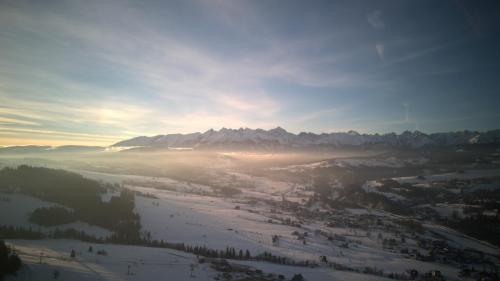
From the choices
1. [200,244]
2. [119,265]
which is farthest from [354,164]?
[119,265]

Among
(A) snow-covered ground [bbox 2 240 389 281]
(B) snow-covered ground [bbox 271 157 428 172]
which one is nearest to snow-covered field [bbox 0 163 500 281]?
(A) snow-covered ground [bbox 2 240 389 281]

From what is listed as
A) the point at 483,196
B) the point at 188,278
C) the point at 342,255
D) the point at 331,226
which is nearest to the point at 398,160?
the point at 483,196

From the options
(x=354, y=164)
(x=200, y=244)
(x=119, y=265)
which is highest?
(x=354, y=164)

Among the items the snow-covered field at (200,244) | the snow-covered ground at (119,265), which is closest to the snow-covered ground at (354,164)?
the snow-covered field at (200,244)

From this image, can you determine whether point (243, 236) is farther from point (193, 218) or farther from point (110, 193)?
point (110, 193)

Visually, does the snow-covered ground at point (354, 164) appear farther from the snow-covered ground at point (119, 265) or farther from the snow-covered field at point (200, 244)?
the snow-covered ground at point (119, 265)

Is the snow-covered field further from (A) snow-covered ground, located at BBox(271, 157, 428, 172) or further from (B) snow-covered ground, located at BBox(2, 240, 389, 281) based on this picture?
(A) snow-covered ground, located at BBox(271, 157, 428, 172)

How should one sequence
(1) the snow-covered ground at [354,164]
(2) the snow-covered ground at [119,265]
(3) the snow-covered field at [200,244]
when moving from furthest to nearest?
(1) the snow-covered ground at [354,164] → (3) the snow-covered field at [200,244] → (2) the snow-covered ground at [119,265]

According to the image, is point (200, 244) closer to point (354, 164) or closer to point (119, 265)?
point (119, 265)

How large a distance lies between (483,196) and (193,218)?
67.1 metres

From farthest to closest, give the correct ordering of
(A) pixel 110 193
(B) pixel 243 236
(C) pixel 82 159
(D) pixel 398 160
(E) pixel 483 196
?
(D) pixel 398 160, (C) pixel 82 159, (E) pixel 483 196, (A) pixel 110 193, (B) pixel 243 236

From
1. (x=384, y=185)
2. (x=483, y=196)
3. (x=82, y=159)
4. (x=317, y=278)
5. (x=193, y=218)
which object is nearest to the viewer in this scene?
(x=317, y=278)

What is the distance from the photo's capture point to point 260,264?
1823 centimetres

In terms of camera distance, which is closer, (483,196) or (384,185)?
(483,196)
